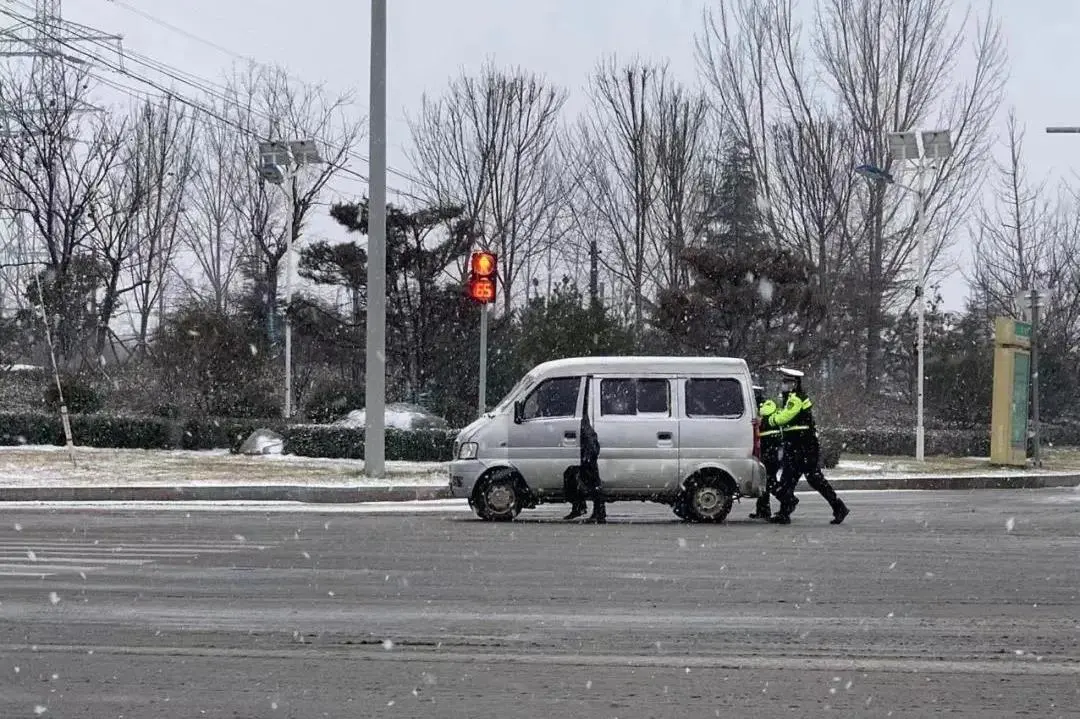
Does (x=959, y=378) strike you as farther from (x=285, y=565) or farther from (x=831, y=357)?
(x=285, y=565)

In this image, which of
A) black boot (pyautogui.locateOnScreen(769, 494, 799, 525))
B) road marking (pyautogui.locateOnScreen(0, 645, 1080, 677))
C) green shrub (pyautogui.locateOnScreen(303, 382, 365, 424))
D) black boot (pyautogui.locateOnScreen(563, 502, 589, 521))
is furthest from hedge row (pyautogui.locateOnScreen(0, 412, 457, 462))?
road marking (pyautogui.locateOnScreen(0, 645, 1080, 677))

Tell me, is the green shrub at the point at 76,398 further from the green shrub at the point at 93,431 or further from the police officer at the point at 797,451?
the police officer at the point at 797,451

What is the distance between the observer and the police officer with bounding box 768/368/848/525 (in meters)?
16.5

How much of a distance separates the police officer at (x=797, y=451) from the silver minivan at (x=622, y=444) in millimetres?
313

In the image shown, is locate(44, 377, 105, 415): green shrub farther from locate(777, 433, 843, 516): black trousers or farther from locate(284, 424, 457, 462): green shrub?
locate(777, 433, 843, 516): black trousers

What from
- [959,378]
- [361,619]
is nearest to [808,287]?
[959,378]

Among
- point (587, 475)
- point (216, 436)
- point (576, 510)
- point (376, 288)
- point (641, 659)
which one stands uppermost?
point (376, 288)

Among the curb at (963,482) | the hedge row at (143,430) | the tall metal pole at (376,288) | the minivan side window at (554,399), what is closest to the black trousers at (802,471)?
the minivan side window at (554,399)

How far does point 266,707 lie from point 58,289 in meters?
35.7

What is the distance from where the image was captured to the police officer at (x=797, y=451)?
54.2 ft

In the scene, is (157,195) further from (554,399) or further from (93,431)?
(554,399)

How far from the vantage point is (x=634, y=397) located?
17000 mm

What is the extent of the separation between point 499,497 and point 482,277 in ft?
18.3

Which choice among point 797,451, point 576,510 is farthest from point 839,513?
point 576,510
